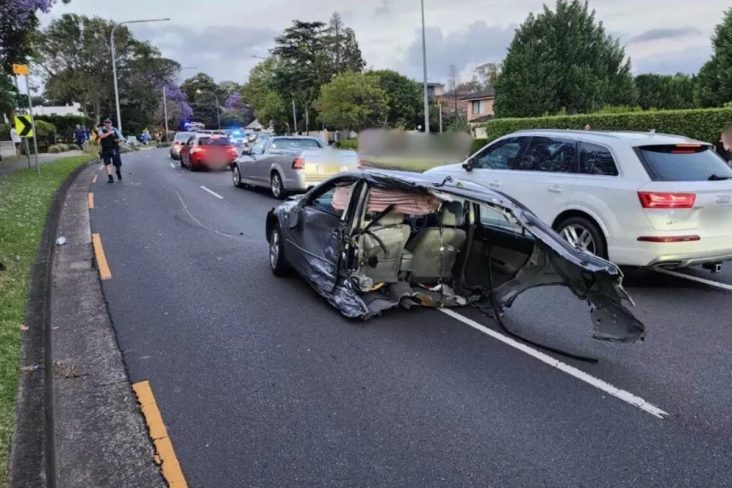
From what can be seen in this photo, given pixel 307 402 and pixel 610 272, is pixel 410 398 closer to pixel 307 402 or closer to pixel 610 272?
pixel 307 402

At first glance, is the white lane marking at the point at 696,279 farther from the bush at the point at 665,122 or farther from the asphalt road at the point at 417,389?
the bush at the point at 665,122

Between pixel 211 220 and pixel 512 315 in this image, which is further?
pixel 211 220

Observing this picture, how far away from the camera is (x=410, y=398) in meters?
4.07

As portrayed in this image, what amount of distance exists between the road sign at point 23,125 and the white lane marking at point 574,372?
52.5ft

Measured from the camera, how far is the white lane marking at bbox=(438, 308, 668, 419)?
3938 millimetres

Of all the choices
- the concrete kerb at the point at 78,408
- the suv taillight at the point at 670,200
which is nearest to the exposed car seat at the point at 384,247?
the concrete kerb at the point at 78,408

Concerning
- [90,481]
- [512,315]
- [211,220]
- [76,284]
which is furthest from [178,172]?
[90,481]

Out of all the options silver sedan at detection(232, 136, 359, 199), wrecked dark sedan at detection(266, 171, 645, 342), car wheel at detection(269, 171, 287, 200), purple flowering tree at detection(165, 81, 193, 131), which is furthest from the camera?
purple flowering tree at detection(165, 81, 193, 131)

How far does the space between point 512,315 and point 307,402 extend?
257cm

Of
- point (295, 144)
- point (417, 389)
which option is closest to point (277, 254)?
point (417, 389)

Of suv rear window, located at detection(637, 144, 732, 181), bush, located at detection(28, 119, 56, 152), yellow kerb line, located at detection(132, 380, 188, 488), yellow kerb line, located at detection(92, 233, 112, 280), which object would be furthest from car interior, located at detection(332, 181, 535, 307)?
bush, located at detection(28, 119, 56, 152)

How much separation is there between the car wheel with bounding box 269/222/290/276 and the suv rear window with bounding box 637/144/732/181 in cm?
430

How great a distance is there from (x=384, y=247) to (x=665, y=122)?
60.8ft

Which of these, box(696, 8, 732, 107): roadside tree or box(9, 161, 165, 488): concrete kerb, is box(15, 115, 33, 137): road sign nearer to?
box(9, 161, 165, 488): concrete kerb
